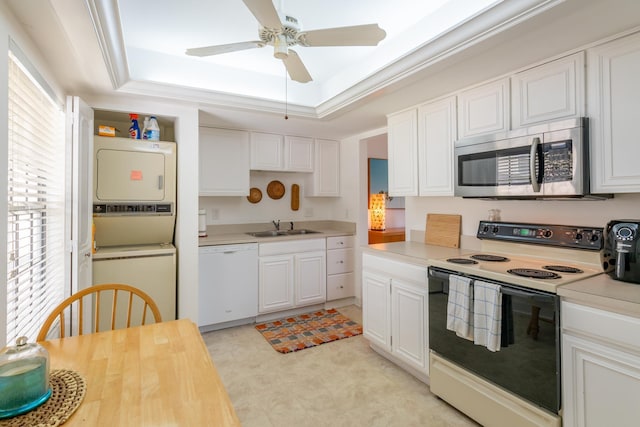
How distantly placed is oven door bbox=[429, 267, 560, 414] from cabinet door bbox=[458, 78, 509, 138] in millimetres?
1054

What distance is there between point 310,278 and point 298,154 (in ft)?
4.97

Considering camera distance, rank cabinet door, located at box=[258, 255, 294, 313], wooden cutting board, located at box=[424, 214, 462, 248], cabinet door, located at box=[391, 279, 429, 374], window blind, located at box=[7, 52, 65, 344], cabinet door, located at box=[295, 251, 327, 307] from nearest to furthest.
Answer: window blind, located at box=[7, 52, 65, 344] → cabinet door, located at box=[391, 279, 429, 374] → wooden cutting board, located at box=[424, 214, 462, 248] → cabinet door, located at box=[258, 255, 294, 313] → cabinet door, located at box=[295, 251, 327, 307]

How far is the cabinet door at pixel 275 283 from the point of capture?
3470 millimetres

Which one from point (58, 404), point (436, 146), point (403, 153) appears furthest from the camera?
point (403, 153)

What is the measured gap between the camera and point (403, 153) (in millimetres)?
2852

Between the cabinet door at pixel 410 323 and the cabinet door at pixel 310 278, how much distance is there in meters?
1.43

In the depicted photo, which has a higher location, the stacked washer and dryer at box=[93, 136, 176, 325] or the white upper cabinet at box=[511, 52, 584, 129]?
the white upper cabinet at box=[511, 52, 584, 129]

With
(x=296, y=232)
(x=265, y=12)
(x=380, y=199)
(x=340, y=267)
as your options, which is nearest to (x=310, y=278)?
(x=340, y=267)

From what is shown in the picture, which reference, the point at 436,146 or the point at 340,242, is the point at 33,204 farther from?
the point at 340,242

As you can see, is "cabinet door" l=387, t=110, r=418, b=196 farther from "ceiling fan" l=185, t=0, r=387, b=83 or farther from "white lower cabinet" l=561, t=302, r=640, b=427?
Answer: "white lower cabinet" l=561, t=302, r=640, b=427

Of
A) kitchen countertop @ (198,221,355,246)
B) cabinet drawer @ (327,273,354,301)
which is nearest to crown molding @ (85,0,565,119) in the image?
kitchen countertop @ (198,221,355,246)

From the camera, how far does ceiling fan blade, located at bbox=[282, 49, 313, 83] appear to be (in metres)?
1.81

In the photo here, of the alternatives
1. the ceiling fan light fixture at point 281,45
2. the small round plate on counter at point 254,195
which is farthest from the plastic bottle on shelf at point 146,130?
the ceiling fan light fixture at point 281,45

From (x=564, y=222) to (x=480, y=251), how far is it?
58 centimetres
